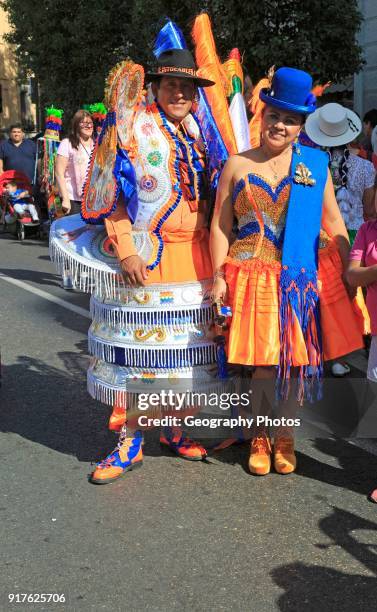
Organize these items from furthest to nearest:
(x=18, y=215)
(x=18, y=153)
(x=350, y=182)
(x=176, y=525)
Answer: (x=18, y=215) → (x=18, y=153) → (x=350, y=182) → (x=176, y=525)

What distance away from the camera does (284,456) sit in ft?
12.8

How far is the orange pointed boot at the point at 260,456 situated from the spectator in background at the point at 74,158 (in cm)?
423

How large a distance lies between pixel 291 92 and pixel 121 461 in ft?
6.03

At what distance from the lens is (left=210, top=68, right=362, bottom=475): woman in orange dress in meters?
3.52

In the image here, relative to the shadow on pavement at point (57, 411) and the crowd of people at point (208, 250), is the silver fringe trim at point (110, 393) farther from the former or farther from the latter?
the shadow on pavement at point (57, 411)

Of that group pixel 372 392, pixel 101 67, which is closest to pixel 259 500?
pixel 372 392

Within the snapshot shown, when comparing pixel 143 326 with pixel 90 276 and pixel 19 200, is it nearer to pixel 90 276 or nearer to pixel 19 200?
pixel 90 276

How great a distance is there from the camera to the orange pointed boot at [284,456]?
3.88 m

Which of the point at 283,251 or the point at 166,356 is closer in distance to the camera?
the point at 283,251

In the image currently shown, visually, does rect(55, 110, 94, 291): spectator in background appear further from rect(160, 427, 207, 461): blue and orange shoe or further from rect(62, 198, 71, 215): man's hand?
rect(160, 427, 207, 461): blue and orange shoe

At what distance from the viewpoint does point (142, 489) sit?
3717 mm

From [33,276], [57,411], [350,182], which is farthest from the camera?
[33,276]

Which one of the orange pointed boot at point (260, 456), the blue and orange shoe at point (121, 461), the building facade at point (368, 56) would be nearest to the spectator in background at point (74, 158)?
the blue and orange shoe at point (121, 461)

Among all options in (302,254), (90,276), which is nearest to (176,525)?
(90,276)
